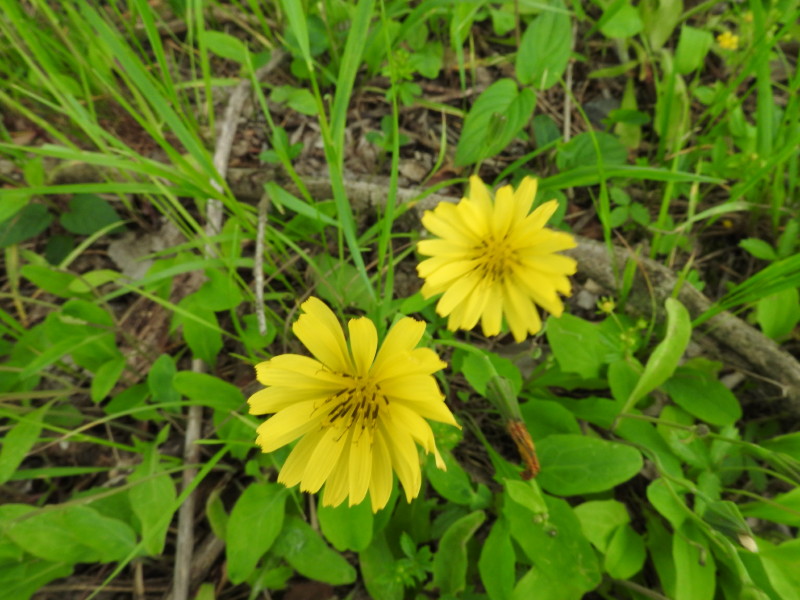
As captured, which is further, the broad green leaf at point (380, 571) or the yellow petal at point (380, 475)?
the broad green leaf at point (380, 571)

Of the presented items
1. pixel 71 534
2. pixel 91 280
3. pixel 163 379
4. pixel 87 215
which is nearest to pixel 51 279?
pixel 91 280

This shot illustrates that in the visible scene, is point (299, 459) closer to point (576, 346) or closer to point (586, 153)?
point (576, 346)

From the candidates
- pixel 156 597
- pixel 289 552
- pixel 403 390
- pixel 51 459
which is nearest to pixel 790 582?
pixel 403 390

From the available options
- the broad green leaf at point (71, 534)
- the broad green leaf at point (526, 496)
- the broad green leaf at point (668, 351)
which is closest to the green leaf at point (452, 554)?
the broad green leaf at point (526, 496)

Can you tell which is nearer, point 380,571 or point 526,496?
point 526,496

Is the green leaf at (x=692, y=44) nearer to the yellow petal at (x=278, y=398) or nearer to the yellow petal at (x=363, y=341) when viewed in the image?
the yellow petal at (x=363, y=341)

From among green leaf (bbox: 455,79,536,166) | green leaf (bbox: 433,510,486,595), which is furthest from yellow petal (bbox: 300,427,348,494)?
green leaf (bbox: 455,79,536,166)
